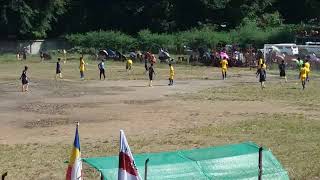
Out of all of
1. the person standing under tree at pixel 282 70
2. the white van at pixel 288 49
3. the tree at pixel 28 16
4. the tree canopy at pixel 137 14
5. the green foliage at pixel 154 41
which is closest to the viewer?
the person standing under tree at pixel 282 70

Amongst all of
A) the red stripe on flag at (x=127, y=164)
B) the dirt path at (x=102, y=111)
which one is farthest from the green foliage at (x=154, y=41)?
the red stripe on flag at (x=127, y=164)

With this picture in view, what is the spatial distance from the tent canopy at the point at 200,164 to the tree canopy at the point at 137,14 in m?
68.2

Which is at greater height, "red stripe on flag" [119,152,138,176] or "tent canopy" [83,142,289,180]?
"red stripe on flag" [119,152,138,176]

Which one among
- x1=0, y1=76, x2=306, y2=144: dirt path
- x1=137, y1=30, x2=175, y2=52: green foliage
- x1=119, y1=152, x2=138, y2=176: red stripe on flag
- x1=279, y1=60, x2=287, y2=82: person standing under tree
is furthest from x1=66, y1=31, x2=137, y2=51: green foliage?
x1=119, y1=152, x2=138, y2=176: red stripe on flag

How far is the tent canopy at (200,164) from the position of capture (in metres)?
10.2

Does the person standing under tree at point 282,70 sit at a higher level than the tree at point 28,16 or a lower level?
lower

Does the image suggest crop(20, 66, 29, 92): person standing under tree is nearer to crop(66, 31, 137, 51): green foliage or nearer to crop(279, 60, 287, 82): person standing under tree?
crop(279, 60, 287, 82): person standing under tree

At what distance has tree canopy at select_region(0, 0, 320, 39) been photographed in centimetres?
7825

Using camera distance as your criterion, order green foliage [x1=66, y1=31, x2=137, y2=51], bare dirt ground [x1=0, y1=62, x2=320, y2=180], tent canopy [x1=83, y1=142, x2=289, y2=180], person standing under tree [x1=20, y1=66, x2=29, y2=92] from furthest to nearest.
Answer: green foliage [x1=66, y1=31, x2=137, y2=51] < person standing under tree [x1=20, y1=66, x2=29, y2=92] < bare dirt ground [x1=0, y1=62, x2=320, y2=180] < tent canopy [x1=83, y1=142, x2=289, y2=180]

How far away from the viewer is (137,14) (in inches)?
3295

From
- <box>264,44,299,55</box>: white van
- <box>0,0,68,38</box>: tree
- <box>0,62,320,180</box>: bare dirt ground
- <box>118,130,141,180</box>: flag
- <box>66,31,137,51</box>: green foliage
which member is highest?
<box>0,0,68,38</box>: tree

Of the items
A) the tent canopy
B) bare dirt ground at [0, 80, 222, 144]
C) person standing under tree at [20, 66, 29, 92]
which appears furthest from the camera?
person standing under tree at [20, 66, 29, 92]

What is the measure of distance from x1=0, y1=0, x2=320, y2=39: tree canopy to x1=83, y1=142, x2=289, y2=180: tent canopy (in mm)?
68238

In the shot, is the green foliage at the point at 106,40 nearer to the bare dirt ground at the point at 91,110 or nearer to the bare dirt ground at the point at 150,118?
the bare dirt ground at the point at 150,118
